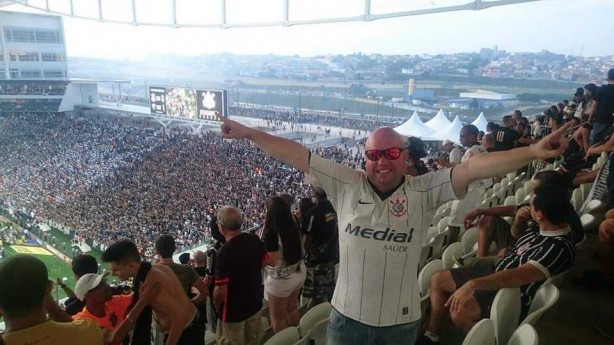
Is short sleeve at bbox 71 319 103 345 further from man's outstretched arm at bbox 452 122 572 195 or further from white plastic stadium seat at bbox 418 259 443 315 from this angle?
white plastic stadium seat at bbox 418 259 443 315

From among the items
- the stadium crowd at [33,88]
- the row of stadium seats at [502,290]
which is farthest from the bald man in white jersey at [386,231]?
the stadium crowd at [33,88]

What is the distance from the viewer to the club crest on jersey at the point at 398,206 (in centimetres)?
133

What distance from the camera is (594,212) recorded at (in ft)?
9.09

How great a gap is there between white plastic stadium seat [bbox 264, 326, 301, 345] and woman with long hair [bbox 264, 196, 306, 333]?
0.49 m

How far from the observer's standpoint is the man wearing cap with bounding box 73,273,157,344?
5.49ft

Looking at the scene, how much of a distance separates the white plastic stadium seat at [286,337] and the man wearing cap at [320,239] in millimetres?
904

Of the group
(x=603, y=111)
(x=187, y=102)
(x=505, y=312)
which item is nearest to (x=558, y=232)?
(x=505, y=312)

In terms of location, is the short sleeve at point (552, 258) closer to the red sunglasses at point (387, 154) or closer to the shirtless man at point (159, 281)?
the red sunglasses at point (387, 154)

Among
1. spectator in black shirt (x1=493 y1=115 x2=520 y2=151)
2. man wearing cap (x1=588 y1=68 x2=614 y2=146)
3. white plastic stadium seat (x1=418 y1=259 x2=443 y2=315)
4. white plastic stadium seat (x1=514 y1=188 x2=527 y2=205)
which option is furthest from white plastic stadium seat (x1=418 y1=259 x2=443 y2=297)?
man wearing cap (x1=588 y1=68 x2=614 y2=146)

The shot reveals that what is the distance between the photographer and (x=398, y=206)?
4.36 feet

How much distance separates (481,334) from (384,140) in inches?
26.5

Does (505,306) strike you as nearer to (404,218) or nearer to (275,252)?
(404,218)

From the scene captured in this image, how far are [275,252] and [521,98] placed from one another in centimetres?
2175

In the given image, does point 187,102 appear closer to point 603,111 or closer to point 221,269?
point 603,111
